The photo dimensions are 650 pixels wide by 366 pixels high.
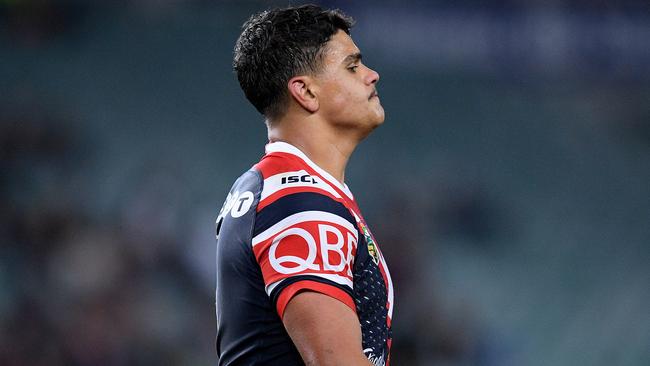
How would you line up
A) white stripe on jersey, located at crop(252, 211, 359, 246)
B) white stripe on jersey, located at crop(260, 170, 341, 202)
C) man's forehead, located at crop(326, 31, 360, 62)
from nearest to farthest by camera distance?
white stripe on jersey, located at crop(252, 211, 359, 246) < white stripe on jersey, located at crop(260, 170, 341, 202) < man's forehead, located at crop(326, 31, 360, 62)

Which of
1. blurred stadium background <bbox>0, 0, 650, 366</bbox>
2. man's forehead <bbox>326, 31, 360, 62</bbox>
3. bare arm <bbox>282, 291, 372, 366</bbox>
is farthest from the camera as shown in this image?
blurred stadium background <bbox>0, 0, 650, 366</bbox>

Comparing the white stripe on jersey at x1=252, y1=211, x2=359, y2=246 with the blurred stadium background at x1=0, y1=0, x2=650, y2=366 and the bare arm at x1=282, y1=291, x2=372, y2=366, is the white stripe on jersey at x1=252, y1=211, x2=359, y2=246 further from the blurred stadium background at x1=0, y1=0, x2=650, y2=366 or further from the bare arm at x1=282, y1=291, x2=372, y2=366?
the blurred stadium background at x1=0, y1=0, x2=650, y2=366

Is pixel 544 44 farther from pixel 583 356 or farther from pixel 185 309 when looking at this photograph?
pixel 185 309

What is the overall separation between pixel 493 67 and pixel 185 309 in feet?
10.4

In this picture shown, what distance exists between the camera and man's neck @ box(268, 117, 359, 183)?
100 inches

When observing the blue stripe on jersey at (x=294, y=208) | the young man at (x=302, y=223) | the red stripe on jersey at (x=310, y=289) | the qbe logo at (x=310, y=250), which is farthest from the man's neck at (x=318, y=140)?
the red stripe on jersey at (x=310, y=289)

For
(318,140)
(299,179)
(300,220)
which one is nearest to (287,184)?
(299,179)

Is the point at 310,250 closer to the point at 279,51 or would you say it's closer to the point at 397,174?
the point at 279,51

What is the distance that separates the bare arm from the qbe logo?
72mm

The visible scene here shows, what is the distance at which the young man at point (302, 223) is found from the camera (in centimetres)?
213

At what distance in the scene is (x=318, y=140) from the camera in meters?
2.55

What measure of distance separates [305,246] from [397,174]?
18.6ft

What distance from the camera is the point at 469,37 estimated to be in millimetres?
7406

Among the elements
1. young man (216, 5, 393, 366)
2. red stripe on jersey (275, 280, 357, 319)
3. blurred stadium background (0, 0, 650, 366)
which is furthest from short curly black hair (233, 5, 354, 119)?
blurred stadium background (0, 0, 650, 366)
